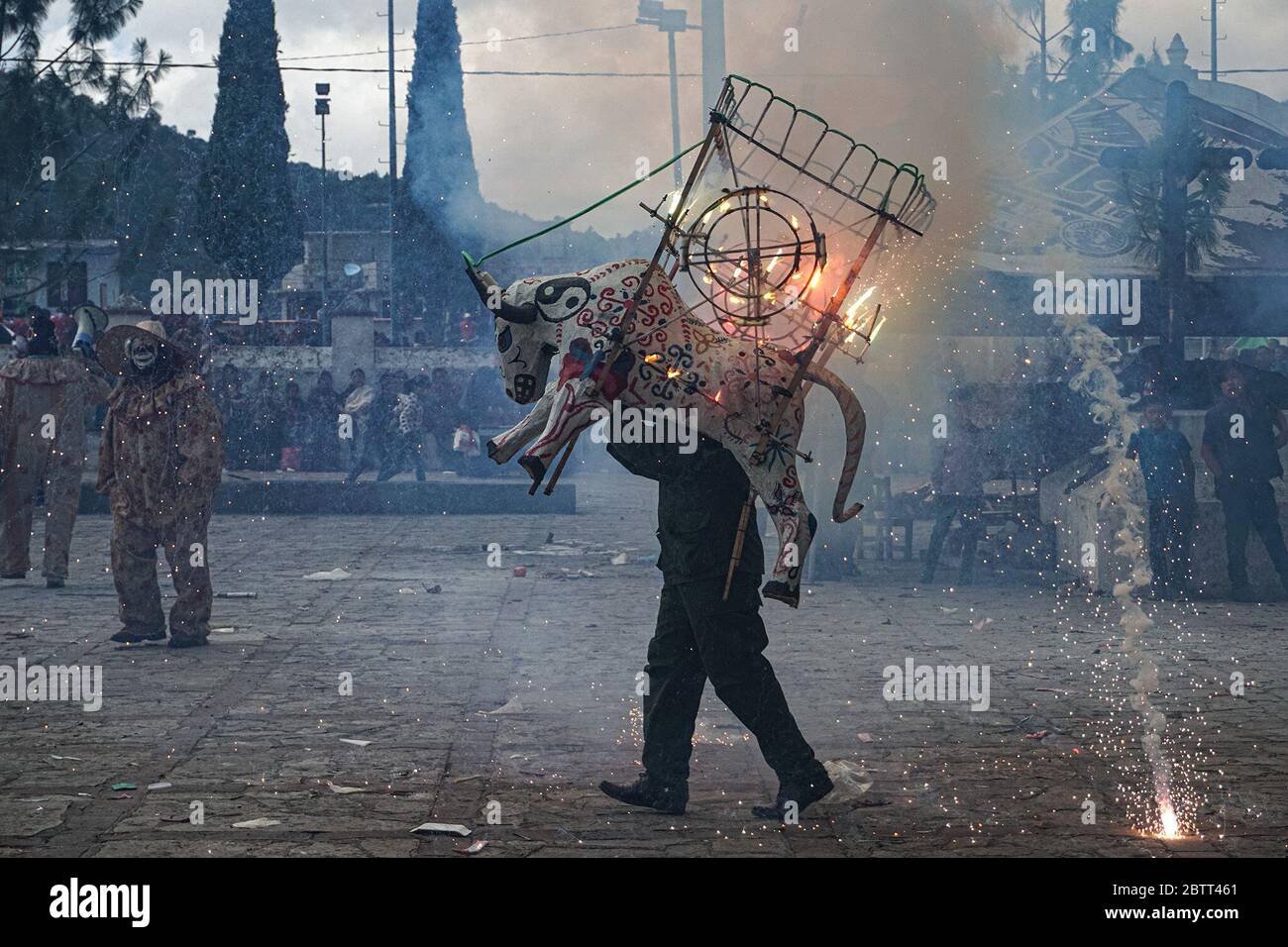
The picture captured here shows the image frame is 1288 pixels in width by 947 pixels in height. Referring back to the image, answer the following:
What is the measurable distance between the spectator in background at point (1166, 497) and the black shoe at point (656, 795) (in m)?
7.63

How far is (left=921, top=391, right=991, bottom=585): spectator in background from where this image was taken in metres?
13.0

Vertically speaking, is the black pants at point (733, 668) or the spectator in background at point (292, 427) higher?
the spectator in background at point (292, 427)

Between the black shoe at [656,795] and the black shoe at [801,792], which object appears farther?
the black shoe at [656,795]

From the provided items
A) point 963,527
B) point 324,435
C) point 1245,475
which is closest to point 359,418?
point 324,435

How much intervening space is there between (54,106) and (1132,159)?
15.9m

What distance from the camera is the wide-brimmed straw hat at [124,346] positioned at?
31.6 ft

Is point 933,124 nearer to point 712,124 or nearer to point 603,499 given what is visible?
point 603,499

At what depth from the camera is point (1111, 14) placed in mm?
34250

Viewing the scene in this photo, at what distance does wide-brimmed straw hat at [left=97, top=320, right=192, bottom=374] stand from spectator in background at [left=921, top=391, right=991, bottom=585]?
20.9 ft

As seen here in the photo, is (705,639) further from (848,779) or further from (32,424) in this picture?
(32,424)

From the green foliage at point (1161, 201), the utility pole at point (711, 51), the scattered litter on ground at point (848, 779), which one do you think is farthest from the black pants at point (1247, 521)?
the scattered litter on ground at point (848, 779)

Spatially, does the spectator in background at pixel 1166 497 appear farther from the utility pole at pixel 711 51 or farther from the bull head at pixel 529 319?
the bull head at pixel 529 319

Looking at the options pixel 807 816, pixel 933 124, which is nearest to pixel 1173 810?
pixel 807 816

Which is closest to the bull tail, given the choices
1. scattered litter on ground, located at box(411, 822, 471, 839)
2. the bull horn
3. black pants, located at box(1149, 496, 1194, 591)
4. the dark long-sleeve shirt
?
the dark long-sleeve shirt
